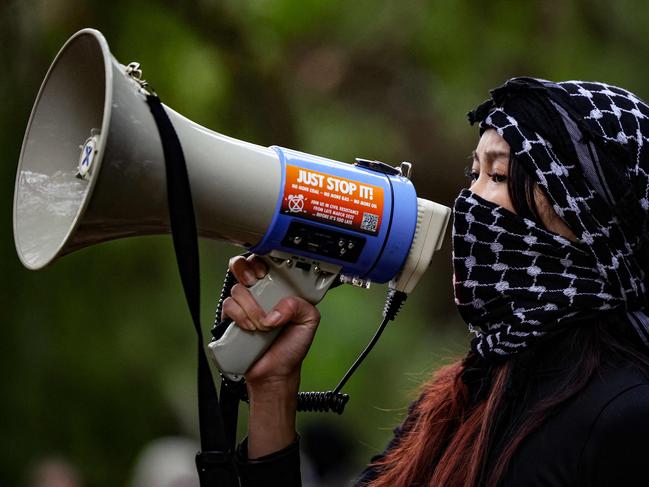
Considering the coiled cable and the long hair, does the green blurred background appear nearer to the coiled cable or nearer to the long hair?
the coiled cable

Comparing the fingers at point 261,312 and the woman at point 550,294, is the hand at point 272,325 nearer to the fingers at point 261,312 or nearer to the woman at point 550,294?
the fingers at point 261,312

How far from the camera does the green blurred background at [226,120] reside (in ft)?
13.1

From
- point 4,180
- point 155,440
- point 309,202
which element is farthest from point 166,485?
point 309,202

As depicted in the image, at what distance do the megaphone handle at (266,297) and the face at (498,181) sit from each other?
1.18 feet

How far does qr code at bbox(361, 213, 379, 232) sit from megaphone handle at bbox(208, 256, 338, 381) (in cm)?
13

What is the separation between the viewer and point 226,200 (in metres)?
1.88

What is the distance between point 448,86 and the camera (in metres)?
4.10

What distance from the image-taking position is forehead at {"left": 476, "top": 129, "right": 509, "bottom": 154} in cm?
187

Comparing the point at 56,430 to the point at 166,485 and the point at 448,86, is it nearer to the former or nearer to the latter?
the point at 166,485

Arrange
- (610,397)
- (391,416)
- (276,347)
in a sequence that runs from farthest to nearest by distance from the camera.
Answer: (391,416) → (276,347) → (610,397)

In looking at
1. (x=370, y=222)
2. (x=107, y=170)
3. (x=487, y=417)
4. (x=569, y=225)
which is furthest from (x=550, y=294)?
(x=107, y=170)

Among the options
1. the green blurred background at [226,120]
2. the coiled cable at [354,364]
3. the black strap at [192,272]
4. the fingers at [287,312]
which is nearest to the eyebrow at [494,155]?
the coiled cable at [354,364]

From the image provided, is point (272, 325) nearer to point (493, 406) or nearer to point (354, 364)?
point (354, 364)

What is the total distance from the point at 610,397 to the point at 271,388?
717 millimetres
